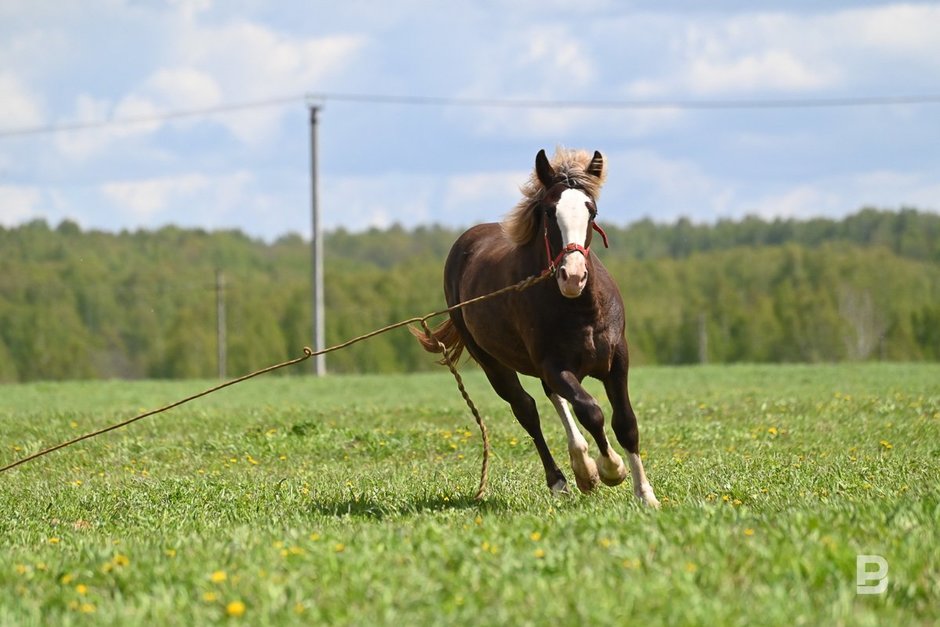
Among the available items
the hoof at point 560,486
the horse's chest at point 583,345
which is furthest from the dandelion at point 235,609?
the hoof at point 560,486

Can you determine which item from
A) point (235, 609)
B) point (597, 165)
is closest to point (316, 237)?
point (597, 165)

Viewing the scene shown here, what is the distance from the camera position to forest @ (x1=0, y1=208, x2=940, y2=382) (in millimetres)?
97750

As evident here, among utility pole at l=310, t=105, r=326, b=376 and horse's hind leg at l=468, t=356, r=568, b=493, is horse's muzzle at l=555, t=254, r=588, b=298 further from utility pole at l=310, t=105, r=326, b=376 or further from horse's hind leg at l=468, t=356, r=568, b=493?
utility pole at l=310, t=105, r=326, b=376

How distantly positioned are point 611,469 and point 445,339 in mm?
3498

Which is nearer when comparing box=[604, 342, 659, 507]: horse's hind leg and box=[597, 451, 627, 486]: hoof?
box=[597, 451, 627, 486]: hoof

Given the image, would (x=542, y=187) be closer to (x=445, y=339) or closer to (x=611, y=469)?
(x=611, y=469)

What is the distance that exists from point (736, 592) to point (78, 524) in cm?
536

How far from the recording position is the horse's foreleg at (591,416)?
28.5ft

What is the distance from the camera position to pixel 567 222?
8.69 metres

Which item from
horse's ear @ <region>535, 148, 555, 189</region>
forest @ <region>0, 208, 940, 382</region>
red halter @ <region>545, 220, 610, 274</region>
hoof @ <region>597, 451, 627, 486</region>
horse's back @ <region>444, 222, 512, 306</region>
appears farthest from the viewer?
forest @ <region>0, 208, 940, 382</region>

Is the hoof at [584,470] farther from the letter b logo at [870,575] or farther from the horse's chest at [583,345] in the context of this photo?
the letter b logo at [870,575]

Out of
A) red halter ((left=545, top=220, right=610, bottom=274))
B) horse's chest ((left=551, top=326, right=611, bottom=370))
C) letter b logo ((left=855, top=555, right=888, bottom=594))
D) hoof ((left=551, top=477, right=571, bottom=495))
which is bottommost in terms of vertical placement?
hoof ((left=551, top=477, right=571, bottom=495))

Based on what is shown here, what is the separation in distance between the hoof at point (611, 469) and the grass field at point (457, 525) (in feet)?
0.44

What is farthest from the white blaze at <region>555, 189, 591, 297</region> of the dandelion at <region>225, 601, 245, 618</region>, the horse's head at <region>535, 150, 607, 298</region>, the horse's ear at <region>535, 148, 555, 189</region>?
the dandelion at <region>225, 601, 245, 618</region>
